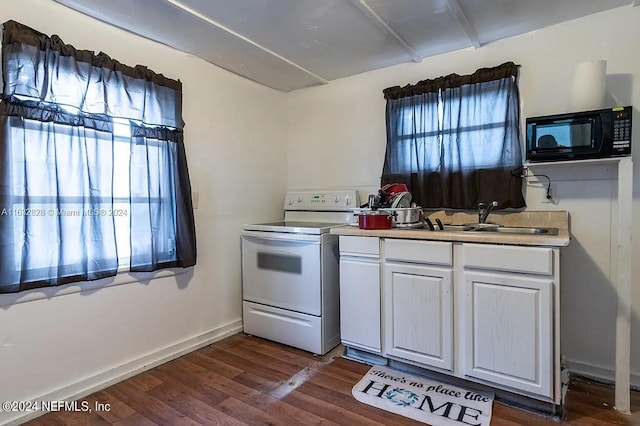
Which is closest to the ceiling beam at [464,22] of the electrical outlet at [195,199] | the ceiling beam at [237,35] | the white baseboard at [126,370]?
the ceiling beam at [237,35]

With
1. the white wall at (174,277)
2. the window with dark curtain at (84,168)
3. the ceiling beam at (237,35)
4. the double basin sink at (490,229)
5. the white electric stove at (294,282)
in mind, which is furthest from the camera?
the white electric stove at (294,282)

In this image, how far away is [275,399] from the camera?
1957 millimetres

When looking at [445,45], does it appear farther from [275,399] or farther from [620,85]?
[275,399]

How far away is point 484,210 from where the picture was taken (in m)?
2.30

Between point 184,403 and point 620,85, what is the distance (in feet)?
10.3

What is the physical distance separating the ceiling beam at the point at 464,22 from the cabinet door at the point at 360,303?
1.57 metres

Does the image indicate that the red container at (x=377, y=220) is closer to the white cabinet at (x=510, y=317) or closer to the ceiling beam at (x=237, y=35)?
the white cabinet at (x=510, y=317)

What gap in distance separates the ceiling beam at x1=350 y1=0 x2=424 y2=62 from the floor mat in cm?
222

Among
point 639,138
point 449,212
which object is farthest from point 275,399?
point 639,138

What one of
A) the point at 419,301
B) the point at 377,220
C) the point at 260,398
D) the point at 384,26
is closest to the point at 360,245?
the point at 377,220

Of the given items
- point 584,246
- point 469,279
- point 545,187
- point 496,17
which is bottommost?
point 469,279

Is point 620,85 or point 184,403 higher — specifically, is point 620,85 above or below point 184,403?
above

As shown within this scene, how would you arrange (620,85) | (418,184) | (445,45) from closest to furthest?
(620,85) → (445,45) → (418,184)

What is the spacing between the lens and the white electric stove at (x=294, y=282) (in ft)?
8.23
